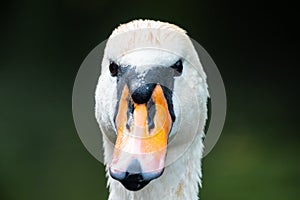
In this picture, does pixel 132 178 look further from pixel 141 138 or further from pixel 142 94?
pixel 142 94

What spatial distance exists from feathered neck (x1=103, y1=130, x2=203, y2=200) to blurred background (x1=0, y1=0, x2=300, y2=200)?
7.11ft

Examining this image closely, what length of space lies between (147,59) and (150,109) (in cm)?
15

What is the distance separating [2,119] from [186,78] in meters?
3.46

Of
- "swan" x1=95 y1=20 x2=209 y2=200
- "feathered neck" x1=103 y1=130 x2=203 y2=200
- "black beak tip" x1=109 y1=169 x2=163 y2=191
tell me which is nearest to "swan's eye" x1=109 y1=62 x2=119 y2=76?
"swan" x1=95 y1=20 x2=209 y2=200

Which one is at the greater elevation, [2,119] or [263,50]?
[263,50]

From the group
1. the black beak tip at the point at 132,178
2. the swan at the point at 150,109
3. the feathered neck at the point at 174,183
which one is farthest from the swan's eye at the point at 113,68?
the black beak tip at the point at 132,178

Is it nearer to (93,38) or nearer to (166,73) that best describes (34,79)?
(93,38)

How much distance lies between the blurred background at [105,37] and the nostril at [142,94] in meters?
2.58

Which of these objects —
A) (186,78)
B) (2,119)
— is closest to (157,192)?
(186,78)

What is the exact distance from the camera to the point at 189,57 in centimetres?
192

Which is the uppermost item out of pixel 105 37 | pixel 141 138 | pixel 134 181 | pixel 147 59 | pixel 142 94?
pixel 105 37

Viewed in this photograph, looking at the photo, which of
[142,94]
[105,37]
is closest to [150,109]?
[142,94]

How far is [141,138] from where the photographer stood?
164 centimetres

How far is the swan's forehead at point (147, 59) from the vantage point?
1764mm
